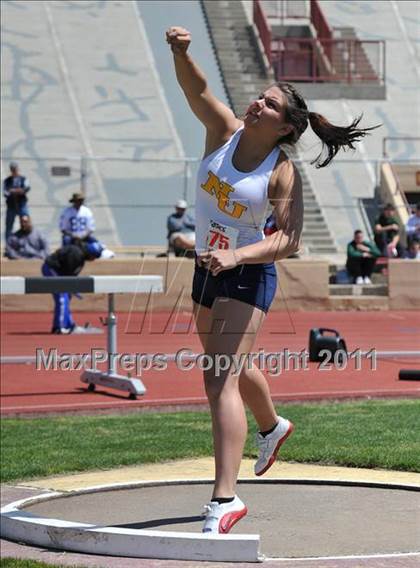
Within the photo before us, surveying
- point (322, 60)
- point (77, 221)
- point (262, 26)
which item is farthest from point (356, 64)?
point (77, 221)

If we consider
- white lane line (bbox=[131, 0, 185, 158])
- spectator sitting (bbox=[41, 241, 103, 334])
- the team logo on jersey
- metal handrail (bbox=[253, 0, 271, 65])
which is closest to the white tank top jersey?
the team logo on jersey

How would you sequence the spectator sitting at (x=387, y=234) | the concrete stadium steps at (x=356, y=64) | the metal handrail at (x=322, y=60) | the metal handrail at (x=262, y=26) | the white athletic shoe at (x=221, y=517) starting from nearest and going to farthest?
the white athletic shoe at (x=221, y=517)
the spectator sitting at (x=387, y=234)
the metal handrail at (x=322, y=60)
the metal handrail at (x=262, y=26)
the concrete stadium steps at (x=356, y=64)

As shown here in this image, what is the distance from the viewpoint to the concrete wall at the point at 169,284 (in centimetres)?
2248

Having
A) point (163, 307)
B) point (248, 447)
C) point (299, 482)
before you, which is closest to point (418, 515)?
point (299, 482)

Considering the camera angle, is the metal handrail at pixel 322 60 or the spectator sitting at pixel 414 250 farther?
the metal handrail at pixel 322 60

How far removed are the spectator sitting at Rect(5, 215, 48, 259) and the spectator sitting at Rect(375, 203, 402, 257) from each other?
6.62 m

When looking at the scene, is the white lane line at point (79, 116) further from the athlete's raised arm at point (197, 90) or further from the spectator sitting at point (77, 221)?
the athlete's raised arm at point (197, 90)

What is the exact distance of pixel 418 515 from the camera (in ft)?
20.7

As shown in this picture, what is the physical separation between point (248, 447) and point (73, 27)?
27.4 m

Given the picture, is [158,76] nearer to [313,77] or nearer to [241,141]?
[313,77]

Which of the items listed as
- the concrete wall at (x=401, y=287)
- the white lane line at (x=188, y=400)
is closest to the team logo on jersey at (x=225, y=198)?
the white lane line at (x=188, y=400)

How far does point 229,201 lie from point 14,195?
19370mm

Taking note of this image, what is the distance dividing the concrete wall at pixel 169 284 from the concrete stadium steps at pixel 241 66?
3838 mm

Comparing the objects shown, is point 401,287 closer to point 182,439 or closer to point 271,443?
point 182,439
